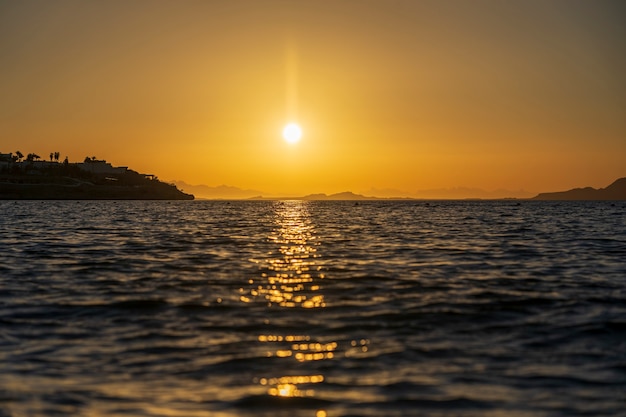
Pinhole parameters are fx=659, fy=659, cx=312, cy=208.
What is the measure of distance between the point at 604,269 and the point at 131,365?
2222cm

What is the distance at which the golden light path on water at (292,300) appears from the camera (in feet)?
36.6

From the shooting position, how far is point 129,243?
141ft

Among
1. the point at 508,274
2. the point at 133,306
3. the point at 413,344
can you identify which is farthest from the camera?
the point at 508,274

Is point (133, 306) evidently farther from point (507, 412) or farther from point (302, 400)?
point (507, 412)

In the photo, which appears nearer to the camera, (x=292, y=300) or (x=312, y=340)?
(x=312, y=340)

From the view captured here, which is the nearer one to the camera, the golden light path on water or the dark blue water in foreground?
the dark blue water in foreground

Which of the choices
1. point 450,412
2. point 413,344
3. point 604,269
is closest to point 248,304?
point 413,344

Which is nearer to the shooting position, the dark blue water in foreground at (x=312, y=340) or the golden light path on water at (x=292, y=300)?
the dark blue water in foreground at (x=312, y=340)

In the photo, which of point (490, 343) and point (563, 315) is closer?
point (490, 343)

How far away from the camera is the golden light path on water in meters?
11.2

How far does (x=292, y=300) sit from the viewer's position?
19625 millimetres

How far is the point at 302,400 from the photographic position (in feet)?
33.7

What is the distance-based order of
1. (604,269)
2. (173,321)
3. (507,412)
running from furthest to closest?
(604,269), (173,321), (507,412)

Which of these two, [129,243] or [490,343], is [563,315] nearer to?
[490,343]
